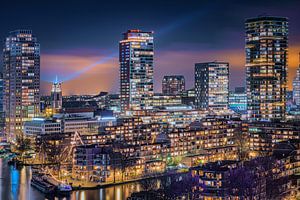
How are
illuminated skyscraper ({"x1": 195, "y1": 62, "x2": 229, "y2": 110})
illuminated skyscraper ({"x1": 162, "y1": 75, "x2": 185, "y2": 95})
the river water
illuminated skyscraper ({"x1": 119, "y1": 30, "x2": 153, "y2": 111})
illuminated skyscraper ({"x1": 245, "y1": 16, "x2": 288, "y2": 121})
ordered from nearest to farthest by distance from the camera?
1. the river water
2. illuminated skyscraper ({"x1": 245, "y1": 16, "x2": 288, "y2": 121})
3. illuminated skyscraper ({"x1": 119, "y1": 30, "x2": 153, "y2": 111})
4. illuminated skyscraper ({"x1": 195, "y1": 62, "x2": 229, "y2": 110})
5. illuminated skyscraper ({"x1": 162, "y1": 75, "x2": 185, "y2": 95})

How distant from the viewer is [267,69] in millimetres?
79500

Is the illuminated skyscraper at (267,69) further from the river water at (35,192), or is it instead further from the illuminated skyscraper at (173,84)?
the illuminated skyscraper at (173,84)

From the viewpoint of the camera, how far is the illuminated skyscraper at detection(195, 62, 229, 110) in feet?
342

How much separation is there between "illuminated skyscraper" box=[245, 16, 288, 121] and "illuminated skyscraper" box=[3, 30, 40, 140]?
32813 mm

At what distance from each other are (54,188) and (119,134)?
77.5 feet

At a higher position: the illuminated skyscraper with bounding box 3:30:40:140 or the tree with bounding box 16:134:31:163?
the illuminated skyscraper with bounding box 3:30:40:140

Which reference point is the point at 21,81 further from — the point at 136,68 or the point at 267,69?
the point at 267,69

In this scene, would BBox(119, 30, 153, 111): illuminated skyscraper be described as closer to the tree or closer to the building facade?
the building facade

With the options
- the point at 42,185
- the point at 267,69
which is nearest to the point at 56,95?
the point at 267,69

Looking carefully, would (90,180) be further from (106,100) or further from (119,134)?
(106,100)

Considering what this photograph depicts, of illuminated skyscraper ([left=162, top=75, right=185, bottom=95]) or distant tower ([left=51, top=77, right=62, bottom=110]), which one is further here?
illuminated skyscraper ([left=162, top=75, right=185, bottom=95])

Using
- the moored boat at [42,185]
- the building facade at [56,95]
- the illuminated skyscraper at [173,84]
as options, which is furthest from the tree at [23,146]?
the illuminated skyscraper at [173,84]

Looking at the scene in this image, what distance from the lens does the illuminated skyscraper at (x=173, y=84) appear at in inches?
5231

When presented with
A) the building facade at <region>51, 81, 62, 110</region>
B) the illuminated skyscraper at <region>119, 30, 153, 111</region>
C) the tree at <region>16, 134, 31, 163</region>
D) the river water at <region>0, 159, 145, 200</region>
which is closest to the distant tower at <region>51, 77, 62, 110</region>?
the building facade at <region>51, 81, 62, 110</region>
